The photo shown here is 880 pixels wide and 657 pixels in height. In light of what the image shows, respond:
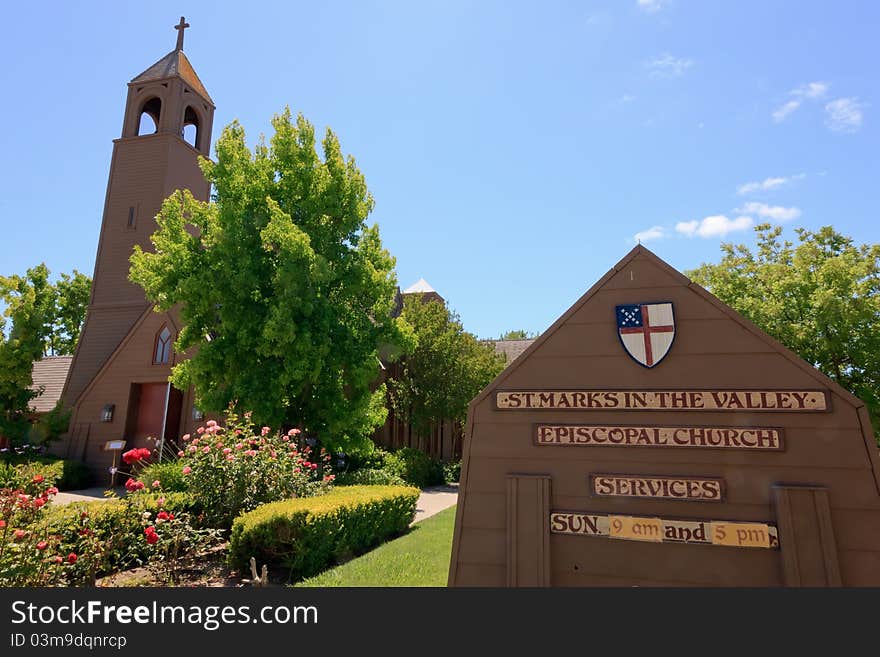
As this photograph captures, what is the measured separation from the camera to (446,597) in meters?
3.05

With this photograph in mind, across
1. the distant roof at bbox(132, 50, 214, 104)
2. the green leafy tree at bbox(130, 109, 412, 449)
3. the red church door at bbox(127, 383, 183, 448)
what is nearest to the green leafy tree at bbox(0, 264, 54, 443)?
the red church door at bbox(127, 383, 183, 448)

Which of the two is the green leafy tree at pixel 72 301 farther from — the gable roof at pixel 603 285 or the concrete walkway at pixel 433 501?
the gable roof at pixel 603 285

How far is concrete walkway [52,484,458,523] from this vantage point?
46.5ft

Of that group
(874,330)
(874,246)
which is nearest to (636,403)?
(874,330)

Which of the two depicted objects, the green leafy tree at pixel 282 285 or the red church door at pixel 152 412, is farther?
the red church door at pixel 152 412

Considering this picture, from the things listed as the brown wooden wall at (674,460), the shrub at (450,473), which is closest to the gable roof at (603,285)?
the brown wooden wall at (674,460)

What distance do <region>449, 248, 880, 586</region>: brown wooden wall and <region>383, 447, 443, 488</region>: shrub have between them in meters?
15.0

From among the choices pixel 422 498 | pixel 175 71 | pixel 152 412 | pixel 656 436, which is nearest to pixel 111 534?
pixel 656 436

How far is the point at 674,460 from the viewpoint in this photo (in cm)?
389

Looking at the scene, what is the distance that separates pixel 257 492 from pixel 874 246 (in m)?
22.7

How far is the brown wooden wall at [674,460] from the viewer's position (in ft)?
11.6

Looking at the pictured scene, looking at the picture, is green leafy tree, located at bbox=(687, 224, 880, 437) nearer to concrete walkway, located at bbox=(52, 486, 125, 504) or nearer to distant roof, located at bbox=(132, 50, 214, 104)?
concrete walkway, located at bbox=(52, 486, 125, 504)

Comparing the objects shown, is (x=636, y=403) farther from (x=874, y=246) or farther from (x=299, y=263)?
(x=874, y=246)

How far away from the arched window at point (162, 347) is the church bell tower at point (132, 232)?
0.04m
